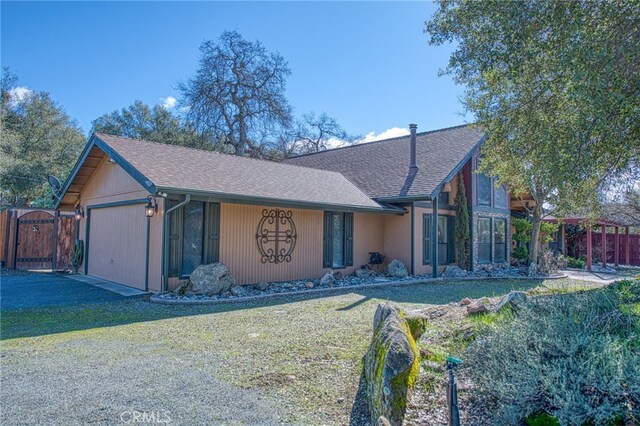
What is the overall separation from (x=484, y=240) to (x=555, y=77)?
952 cm

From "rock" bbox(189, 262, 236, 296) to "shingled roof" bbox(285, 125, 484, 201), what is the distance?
6.35 metres

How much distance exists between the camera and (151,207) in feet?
28.6

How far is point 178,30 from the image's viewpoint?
11320mm

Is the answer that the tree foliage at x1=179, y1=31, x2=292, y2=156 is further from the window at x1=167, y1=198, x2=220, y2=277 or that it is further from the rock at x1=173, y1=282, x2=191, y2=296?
the rock at x1=173, y1=282, x2=191, y2=296

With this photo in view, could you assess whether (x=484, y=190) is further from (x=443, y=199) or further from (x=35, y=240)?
(x=35, y=240)

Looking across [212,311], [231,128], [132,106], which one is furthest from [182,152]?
[132,106]

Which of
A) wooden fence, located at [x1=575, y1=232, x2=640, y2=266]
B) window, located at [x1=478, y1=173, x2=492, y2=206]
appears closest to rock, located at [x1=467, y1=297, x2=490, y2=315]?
window, located at [x1=478, y1=173, x2=492, y2=206]

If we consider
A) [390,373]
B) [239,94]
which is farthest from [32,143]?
[390,373]

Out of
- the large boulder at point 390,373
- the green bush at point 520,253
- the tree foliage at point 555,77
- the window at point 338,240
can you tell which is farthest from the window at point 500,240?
the large boulder at point 390,373

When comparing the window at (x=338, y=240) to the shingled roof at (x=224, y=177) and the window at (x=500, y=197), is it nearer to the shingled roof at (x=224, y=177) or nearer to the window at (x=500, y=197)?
the shingled roof at (x=224, y=177)

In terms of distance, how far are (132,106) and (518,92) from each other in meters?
26.4

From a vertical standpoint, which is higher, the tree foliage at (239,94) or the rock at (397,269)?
the tree foliage at (239,94)

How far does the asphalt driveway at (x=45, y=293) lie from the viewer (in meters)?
7.75

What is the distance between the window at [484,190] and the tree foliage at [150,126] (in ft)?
57.6
